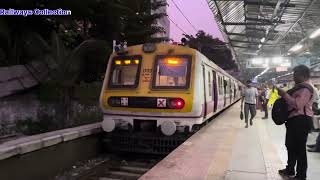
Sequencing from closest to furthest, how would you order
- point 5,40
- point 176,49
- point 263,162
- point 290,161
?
point 290,161 → point 263,162 → point 176,49 → point 5,40

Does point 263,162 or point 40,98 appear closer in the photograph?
point 263,162

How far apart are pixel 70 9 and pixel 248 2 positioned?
6035 millimetres

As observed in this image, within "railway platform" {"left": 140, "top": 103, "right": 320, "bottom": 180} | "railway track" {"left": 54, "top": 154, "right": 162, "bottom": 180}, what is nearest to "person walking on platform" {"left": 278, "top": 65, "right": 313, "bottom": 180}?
"railway platform" {"left": 140, "top": 103, "right": 320, "bottom": 180}

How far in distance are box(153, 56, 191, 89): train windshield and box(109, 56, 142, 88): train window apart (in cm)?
52

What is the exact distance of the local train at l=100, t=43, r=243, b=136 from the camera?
9.88 metres

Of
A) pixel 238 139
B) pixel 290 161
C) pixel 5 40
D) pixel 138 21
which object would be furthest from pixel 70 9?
pixel 290 161

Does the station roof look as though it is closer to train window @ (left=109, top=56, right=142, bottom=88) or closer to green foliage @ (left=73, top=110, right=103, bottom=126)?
train window @ (left=109, top=56, right=142, bottom=88)

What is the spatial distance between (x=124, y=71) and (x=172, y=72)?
49.1 inches

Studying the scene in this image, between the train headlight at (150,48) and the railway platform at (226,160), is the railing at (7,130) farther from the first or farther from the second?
the railway platform at (226,160)

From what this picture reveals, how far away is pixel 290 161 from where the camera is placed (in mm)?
6133

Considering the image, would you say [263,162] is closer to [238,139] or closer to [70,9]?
[238,139]

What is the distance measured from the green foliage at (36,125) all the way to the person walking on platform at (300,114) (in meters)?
9.70

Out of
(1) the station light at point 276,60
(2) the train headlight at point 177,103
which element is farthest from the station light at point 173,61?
(1) the station light at point 276,60

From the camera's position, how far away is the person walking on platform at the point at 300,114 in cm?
574
